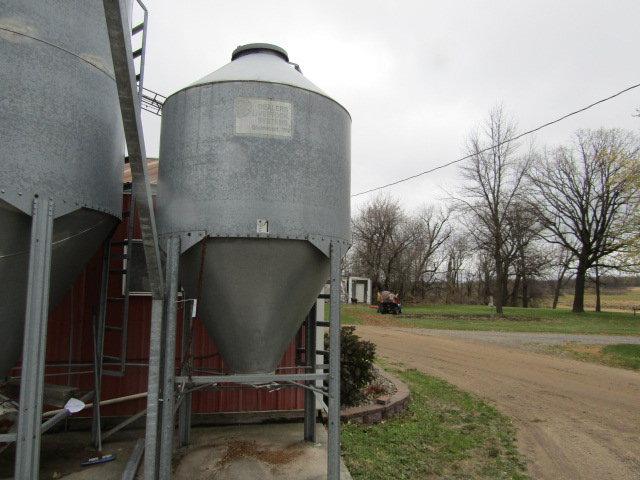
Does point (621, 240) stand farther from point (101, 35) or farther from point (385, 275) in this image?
point (101, 35)

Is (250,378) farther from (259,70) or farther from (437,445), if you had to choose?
(437,445)

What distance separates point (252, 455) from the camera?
5.61 metres

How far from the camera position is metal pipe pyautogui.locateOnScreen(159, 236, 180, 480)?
4.14 m

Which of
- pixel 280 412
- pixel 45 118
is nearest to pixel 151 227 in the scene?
pixel 45 118

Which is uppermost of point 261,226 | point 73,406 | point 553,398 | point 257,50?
point 257,50

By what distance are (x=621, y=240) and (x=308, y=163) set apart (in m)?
30.4

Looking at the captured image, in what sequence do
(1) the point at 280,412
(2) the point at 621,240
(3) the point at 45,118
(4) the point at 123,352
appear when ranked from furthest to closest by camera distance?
(2) the point at 621,240 → (1) the point at 280,412 → (4) the point at 123,352 → (3) the point at 45,118

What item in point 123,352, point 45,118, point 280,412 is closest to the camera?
point 45,118

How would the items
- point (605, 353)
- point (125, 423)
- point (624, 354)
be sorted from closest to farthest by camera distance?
point (125, 423) < point (624, 354) < point (605, 353)

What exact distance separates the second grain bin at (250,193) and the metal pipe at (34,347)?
1.11 meters

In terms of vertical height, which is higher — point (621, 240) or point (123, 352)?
point (621, 240)

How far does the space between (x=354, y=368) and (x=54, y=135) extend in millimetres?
5607

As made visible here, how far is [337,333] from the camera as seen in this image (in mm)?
4574

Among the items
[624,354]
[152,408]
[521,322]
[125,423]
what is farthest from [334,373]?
[521,322]
